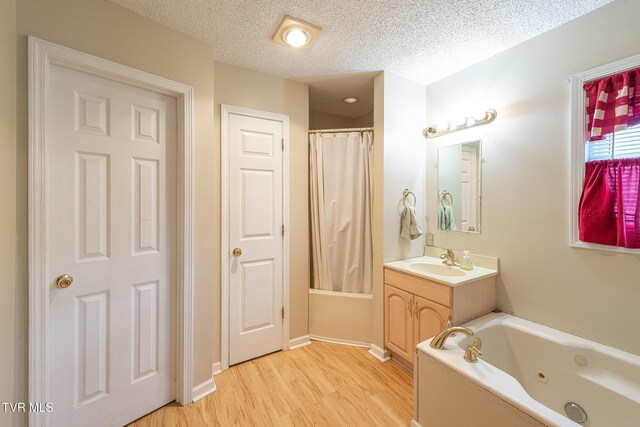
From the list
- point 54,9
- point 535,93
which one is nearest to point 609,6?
point 535,93

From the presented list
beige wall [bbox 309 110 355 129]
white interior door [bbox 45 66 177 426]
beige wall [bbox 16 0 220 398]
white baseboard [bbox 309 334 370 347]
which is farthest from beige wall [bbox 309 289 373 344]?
beige wall [bbox 309 110 355 129]

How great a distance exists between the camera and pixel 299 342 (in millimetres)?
2350

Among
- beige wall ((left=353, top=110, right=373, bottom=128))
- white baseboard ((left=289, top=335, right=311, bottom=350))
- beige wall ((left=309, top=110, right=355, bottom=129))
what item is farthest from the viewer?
beige wall ((left=353, top=110, right=373, bottom=128))

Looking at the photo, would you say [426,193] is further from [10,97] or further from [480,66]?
[10,97]

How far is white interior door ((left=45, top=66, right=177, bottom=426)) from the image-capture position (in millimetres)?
1295

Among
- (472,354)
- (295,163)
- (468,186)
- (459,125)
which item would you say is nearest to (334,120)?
(295,163)

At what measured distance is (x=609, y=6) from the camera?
1.41 metres

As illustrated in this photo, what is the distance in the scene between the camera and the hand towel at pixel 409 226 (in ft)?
7.15

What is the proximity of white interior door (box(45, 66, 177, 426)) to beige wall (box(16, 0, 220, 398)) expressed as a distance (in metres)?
0.12

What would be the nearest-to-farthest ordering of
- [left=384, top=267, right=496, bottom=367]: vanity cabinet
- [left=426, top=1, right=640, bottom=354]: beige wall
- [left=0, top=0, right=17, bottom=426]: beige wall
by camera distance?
[left=0, top=0, right=17, bottom=426]: beige wall < [left=426, top=1, right=640, bottom=354]: beige wall < [left=384, top=267, right=496, bottom=367]: vanity cabinet

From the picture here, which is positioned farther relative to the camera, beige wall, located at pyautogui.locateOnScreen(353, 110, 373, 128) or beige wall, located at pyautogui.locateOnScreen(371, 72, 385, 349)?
beige wall, located at pyautogui.locateOnScreen(353, 110, 373, 128)

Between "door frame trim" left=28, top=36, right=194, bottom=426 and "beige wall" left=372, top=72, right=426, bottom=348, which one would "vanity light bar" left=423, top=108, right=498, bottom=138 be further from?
"door frame trim" left=28, top=36, right=194, bottom=426

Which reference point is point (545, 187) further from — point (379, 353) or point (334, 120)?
point (334, 120)

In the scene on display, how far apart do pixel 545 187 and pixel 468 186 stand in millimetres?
499
